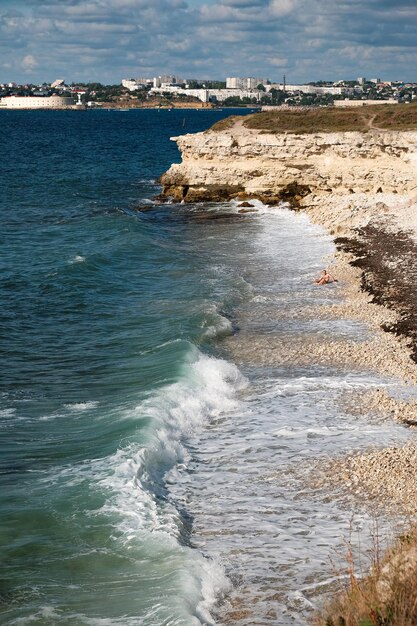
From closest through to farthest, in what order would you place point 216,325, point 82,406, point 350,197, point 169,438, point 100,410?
point 169,438, point 100,410, point 82,406, point 216,325, point 350,197

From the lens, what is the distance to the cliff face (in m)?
47.8

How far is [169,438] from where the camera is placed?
1736 cm

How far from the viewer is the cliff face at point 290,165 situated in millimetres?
47750

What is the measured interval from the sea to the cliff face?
1274 cm

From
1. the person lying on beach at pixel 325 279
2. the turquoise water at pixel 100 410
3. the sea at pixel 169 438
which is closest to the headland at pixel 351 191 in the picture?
the person lying on beach at pixel 325 279

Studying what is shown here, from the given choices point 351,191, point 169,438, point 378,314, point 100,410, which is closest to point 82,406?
point 100,410

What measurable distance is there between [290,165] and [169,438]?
36259 mm

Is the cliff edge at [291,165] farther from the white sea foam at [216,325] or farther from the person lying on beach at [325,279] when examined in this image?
the white sea foam at [216,325]

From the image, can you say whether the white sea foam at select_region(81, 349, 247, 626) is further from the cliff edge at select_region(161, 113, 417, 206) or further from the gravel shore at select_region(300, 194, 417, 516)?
the cliff edge at select_region(161, 113, 417, 206)

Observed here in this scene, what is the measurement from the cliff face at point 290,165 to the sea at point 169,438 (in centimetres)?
1274

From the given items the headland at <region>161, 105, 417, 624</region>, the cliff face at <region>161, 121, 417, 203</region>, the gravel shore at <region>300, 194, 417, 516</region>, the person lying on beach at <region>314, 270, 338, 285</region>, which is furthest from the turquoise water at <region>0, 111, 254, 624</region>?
the cliff face at <region>161, 121, 417, 203</region>

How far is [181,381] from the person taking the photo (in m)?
20.4

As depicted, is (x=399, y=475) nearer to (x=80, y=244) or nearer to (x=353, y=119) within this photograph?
(x=80, y=244)

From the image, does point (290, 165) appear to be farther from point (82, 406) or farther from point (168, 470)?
point (168, 470)
